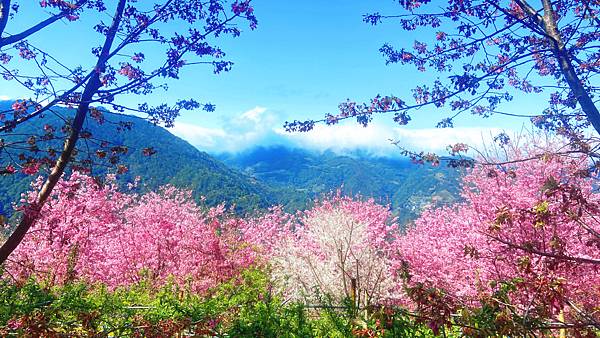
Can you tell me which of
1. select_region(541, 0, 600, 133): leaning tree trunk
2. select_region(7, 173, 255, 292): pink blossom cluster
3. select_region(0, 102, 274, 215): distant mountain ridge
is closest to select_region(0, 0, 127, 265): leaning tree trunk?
select_region(541, 0, 600, 133): leaning tree trunk

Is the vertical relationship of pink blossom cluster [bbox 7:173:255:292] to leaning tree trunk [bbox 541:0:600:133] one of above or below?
below

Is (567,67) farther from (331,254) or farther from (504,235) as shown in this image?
(331,254)

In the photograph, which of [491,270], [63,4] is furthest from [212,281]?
[63,4]

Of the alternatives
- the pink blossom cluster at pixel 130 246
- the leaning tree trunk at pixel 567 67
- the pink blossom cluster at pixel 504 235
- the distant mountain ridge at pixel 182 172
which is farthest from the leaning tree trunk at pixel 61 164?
the distant mountain ridge at pixel 182 172

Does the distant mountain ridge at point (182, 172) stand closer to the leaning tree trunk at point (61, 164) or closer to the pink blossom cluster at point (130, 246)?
Answer: the pink blossom cluster at point (130, 246)

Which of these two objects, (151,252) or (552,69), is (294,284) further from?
(552,69)

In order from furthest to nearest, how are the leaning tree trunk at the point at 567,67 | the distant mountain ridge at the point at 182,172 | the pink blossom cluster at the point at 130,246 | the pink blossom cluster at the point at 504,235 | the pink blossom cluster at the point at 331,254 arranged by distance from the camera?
1. the distant mountain ridge at the point at 182,172
2. the pink blossom cluster at the point at 331,254
3. the pink blossom cluster at the point at 130,246
4. the pink blossom cluster at the point at 504,235
5. the leaning tree trunk at the point at 567,67

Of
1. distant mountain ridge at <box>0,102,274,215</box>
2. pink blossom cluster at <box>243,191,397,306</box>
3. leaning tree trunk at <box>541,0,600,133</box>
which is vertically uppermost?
distant mountain ridge at <box>0,102,274,215</box>

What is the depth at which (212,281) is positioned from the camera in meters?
13.0

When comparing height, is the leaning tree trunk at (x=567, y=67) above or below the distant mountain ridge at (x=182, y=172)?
below

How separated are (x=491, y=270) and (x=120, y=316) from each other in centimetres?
901

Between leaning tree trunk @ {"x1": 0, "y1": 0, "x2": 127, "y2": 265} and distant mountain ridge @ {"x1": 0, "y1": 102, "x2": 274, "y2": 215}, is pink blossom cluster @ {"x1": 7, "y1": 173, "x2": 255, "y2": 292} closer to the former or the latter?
leaning tree trunk @ {"x1": 0, "y1": 0, "x2": 127, "y2": 265}

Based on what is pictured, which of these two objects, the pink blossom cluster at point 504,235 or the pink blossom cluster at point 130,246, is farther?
the pink blossom cluster at point 130,246

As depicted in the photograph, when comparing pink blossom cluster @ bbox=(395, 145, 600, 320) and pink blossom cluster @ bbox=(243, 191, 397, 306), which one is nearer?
pink blossom cluster @ bbox=(395, 145, 600, 320)
